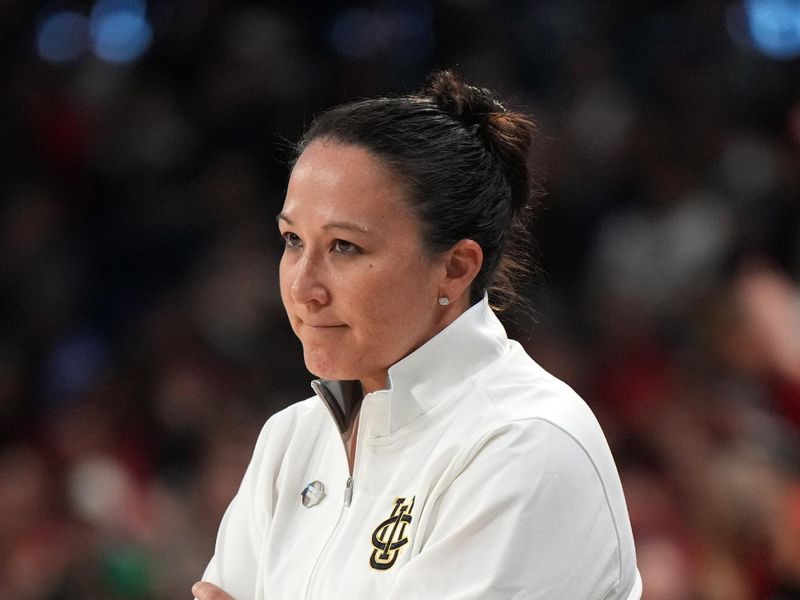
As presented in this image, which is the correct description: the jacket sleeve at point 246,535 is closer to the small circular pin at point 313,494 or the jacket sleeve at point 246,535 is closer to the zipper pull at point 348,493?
the small circular pin at point 313,494

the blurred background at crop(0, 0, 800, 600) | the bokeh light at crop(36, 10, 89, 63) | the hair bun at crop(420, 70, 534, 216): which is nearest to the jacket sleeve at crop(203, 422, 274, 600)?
the hair bun at crop(420, 70, 534, 216)

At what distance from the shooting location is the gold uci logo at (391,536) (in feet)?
6.19

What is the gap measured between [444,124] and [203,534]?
267cm

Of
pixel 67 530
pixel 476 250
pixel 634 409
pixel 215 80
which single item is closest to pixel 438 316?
pixel 476 250

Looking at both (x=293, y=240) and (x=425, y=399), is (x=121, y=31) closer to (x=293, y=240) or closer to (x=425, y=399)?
(x=293, y=240)

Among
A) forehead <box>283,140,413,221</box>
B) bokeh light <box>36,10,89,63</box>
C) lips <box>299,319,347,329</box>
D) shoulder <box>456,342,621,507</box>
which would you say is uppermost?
forehead <box>283,140,413,221</box>

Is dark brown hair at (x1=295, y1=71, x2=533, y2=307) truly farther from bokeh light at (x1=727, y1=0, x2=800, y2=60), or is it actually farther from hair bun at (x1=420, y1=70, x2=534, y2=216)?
bokeh light at (x1=727, y1=0, x2=800, y2=60)

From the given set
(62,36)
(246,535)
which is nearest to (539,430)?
(246,535)

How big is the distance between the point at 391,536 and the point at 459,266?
1.43ft

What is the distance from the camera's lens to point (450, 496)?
6.09ft

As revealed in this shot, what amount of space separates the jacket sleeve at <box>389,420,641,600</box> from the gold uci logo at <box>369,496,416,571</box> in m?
0.04

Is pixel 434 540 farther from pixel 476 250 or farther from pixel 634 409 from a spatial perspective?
pixel 634 409

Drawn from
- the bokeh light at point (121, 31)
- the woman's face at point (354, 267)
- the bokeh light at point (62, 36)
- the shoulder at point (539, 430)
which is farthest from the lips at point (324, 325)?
the bokeh light at point (62, 36)

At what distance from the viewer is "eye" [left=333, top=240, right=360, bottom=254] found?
1966mm
